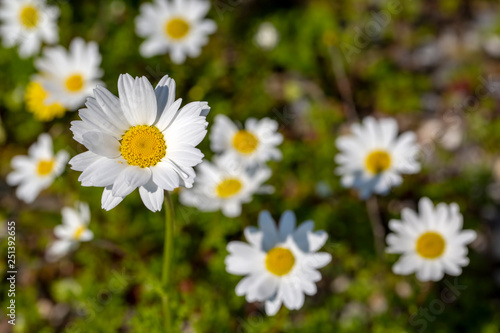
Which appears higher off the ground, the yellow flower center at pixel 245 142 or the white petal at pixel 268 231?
the yellow flower center at pixel 245 142

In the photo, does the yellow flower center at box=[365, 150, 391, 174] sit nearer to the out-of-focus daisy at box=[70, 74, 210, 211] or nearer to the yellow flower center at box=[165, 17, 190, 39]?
the out-of-focus daisy at box=[70, 74, 210, 211]

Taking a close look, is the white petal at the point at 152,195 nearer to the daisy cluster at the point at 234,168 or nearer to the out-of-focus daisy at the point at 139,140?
the out-of-focus daisy at the point at 139,140

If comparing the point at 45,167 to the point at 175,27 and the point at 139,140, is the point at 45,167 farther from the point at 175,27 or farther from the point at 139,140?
the point at 139,140

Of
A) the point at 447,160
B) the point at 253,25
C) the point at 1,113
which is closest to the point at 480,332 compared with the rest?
the point at 447,160

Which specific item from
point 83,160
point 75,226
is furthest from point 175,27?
point 83,160

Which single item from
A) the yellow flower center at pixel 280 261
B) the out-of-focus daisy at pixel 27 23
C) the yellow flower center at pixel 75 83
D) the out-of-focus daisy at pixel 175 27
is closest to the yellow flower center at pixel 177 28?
the out-of-focus daisy at pixel 175 27
